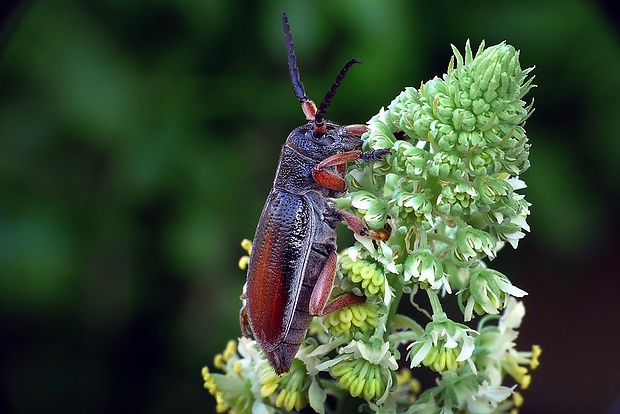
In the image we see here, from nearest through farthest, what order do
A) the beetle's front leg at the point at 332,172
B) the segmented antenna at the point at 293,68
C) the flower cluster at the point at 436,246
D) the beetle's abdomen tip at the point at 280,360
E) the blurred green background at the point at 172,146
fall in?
the flower cluster at the point at 436,246 < the beetle's abdomen tip at the point at 280,360 < the beetle's front leg at the point at 332,172 < the segmented antenna at the point at 293,68 < the blurred green background at the point at 172,146

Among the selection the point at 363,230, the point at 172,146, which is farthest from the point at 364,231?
the point at 172,146

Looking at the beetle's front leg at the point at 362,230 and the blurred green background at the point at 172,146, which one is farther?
the blurred green background at the point at 172,146

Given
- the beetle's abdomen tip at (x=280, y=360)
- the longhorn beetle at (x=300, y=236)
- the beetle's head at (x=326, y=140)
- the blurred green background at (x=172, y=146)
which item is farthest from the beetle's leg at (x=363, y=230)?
the blurred green background at (x=172, y=146)

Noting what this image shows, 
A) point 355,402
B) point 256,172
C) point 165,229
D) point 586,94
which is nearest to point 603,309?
point 586,94

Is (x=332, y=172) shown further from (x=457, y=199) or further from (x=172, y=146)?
(x=172, y=146)

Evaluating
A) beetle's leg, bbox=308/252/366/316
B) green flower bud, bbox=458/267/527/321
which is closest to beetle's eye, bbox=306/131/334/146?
beetle's leg, bbox=308/252/366/316

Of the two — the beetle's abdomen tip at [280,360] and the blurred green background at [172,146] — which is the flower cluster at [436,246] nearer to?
the beetle's abdomen tip at [280,360]
